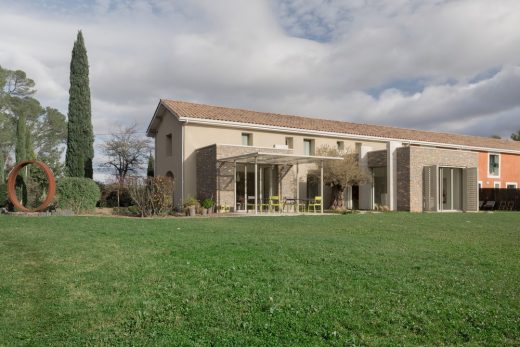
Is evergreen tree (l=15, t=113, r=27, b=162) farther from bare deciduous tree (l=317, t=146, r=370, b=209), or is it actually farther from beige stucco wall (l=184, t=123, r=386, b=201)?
bare deciduous tree (l=317, t=146, r=370, b=209)

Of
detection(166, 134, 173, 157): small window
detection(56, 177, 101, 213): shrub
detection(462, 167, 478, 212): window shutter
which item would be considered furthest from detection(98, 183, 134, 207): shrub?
detection(462, 167, 478, 212): window shutter

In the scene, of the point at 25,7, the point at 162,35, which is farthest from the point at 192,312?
the point at 162,35

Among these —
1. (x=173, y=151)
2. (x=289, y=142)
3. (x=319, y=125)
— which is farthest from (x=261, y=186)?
(x=319, y=125)

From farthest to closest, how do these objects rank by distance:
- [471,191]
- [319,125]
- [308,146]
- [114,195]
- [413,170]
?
[319,125], [308,146], [471,191], [114,195], [413,170]

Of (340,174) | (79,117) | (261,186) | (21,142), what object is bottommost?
(261,186)

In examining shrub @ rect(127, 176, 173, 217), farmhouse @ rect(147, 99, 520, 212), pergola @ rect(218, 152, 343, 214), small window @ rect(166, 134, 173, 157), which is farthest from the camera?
small window @ rect(166, 134, 173, 157)

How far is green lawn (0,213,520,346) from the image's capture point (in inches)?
165

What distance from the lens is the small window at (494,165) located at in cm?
3134

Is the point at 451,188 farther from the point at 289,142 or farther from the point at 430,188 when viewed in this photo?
the point at 289,142

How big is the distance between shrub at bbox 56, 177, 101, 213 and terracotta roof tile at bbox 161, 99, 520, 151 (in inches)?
242

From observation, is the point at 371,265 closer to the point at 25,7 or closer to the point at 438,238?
the point at 438,238

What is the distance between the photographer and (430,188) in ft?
80.1

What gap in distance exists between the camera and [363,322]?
4.41 meters

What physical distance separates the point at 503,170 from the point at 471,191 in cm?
878
